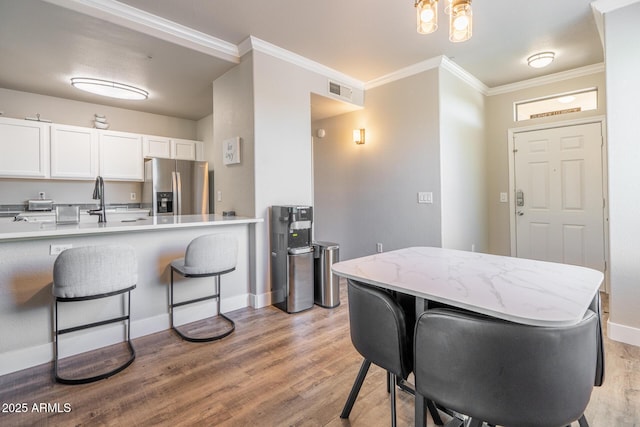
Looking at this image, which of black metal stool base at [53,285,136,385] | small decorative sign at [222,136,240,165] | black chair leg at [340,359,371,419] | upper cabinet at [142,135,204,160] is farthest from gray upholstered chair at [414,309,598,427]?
upper cabinet at [142,135,204,160]

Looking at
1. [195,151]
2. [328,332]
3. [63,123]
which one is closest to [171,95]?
[195,151]

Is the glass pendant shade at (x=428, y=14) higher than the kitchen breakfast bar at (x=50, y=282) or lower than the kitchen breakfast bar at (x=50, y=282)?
higher

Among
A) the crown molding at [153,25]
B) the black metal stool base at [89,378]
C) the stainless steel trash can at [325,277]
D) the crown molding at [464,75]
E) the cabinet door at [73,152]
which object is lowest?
the black metal stool base at [89,378]

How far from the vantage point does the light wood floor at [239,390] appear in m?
1.63

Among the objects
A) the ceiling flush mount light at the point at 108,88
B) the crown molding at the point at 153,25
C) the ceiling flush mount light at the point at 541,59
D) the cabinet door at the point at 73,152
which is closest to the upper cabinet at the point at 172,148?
the cabinet door at the point at 73,152

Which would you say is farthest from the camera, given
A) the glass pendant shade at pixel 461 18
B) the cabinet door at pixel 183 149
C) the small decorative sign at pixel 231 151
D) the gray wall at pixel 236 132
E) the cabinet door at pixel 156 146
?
the cabinet door at pixel 183 149

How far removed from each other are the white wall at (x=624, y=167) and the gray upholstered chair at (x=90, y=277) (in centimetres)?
374

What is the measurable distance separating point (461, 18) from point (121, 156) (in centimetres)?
500

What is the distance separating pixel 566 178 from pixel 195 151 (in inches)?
227

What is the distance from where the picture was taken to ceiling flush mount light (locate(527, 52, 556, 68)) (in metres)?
3.49

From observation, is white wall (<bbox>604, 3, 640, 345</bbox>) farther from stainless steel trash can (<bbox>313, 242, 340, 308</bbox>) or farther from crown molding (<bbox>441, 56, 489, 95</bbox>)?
stainless steel trash can (<bbox>313, 242, 340, 308</bbox>)

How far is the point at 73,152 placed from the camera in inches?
173

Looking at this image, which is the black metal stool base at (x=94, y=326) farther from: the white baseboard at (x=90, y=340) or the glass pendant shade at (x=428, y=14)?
the glass pendant shade at (x=428, y=14)

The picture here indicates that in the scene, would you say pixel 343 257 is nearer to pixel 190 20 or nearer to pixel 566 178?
pixel 566 178
